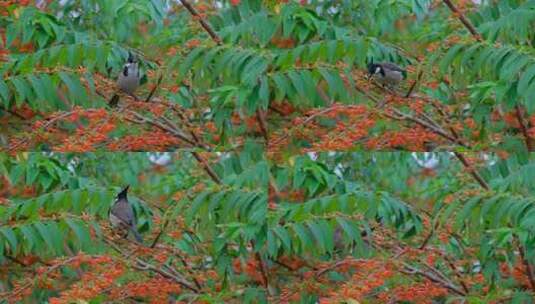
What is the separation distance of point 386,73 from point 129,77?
1.18 metres

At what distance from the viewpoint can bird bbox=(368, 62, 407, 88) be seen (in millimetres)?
5055

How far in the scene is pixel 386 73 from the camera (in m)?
5.06

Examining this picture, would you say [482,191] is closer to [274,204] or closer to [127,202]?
[274,204]

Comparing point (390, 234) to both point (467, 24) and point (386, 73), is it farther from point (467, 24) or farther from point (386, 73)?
point (467, 24)

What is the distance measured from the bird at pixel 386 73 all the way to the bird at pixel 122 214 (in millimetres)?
Result: 1245

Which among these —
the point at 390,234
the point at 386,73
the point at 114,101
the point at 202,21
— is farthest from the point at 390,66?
the point at 114,101

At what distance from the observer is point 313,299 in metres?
5.09

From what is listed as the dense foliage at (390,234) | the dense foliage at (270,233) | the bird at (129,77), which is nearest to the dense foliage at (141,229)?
the dense foliage at (270,233)

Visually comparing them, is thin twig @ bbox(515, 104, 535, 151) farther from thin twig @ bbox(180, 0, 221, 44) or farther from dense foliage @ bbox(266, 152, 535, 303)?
thin twig @ bbox(180, 0, 221, 44)

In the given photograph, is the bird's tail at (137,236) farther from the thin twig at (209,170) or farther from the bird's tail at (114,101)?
the bird's tail at (114,101)

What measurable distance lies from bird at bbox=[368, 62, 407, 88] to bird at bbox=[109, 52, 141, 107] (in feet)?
3.53

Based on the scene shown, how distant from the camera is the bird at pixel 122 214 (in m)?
5.07

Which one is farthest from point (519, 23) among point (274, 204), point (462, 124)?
point (274, 204)

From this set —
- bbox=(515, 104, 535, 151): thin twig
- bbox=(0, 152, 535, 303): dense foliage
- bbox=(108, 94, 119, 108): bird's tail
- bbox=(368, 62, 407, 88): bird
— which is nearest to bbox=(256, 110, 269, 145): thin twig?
bbox=(0, 152, 535, 303): dense foliage
